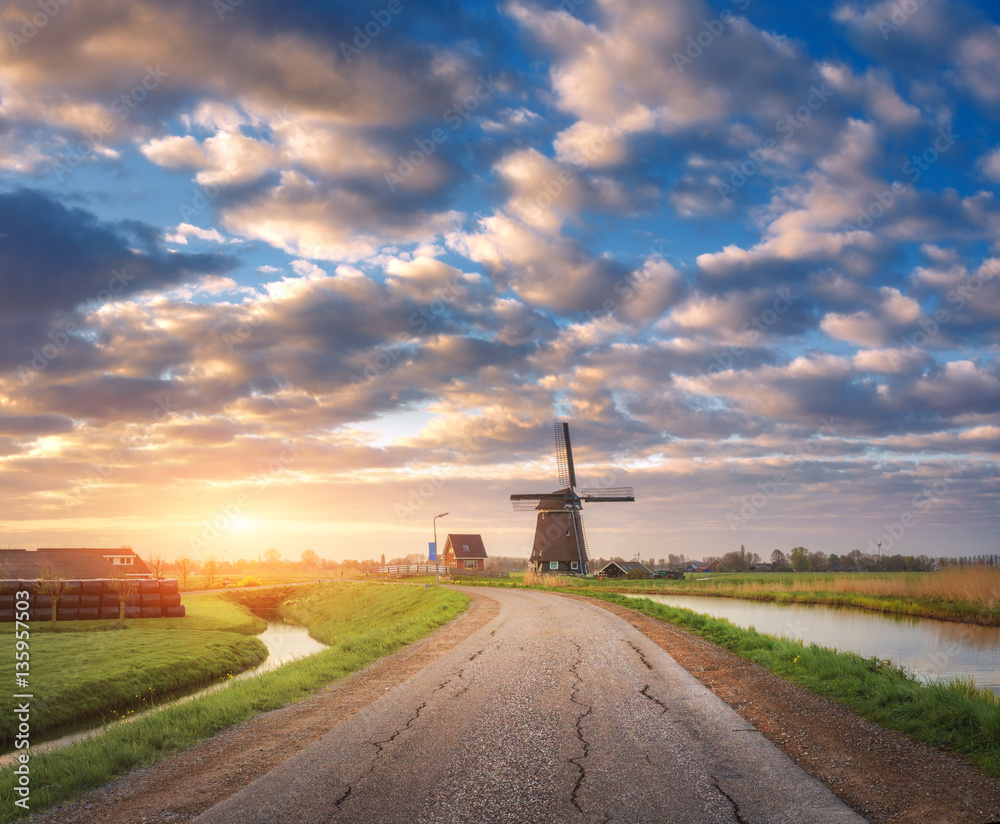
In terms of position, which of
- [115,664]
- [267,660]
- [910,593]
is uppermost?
[115,664]

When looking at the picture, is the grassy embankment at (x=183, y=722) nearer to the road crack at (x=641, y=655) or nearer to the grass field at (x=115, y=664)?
the grass field at (x=115, y=664)

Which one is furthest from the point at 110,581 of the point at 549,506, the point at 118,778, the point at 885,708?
the point at 549,506

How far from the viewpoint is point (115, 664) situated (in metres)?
22.1

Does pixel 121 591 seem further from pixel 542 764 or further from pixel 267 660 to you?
pixel 542 764

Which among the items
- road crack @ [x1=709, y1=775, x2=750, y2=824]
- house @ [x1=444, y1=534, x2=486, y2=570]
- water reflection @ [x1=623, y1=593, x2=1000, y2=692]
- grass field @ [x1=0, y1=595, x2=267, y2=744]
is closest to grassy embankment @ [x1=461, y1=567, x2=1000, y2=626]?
water reflection @ [x1=623, y1=593, x2=1000, y2=692]

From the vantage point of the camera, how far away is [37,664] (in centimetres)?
2120

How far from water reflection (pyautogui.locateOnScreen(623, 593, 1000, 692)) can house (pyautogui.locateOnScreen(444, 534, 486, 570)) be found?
2334 inches

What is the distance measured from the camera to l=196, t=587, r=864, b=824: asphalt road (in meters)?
6.34

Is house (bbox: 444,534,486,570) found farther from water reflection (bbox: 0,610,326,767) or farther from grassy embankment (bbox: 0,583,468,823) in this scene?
grassy embankment (bbox: 0,583,468,823)

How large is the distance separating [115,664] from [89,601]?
42.7ft

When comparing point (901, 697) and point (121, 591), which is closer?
point (901, 697)

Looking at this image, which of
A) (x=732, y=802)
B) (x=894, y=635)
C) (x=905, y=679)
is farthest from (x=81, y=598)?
(x=894, y=635)

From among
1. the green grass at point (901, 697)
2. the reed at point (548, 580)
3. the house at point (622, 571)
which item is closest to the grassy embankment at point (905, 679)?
the green grass at point (901, 697)

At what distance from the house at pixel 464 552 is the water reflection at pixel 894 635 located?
59.3 meters
